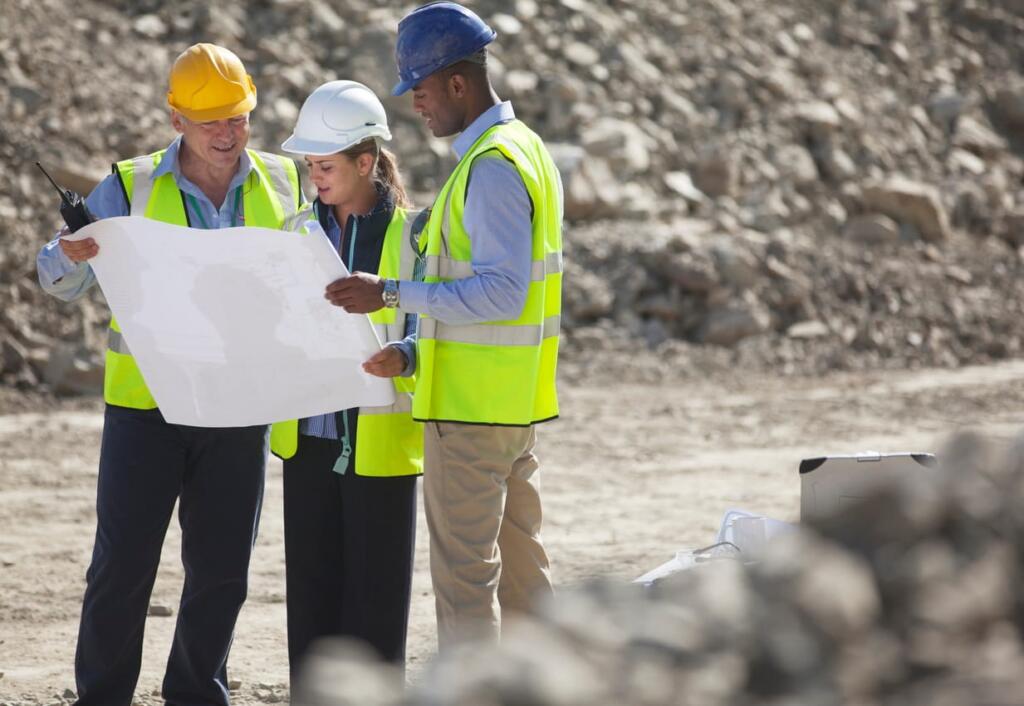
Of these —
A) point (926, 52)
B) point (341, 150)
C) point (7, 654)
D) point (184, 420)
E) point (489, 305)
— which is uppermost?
point (926, 52)

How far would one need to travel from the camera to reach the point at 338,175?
13.8ft

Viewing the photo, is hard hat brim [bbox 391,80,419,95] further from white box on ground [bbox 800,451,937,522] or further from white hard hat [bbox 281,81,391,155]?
white box on ground [bbox 800,451,937,522]

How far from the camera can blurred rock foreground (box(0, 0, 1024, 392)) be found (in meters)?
12.4

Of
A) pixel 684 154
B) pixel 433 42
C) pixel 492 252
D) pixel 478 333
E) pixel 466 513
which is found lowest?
pixel 466 513

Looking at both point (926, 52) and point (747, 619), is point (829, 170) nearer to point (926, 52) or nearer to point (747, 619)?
point (926, 52)

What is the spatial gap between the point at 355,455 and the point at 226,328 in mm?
528

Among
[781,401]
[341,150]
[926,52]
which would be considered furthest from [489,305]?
[926,52]

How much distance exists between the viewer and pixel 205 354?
4148 millimetres

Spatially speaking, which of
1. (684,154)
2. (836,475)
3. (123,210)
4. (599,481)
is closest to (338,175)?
(123,210)

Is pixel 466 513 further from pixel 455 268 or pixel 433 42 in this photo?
pixel 433 42

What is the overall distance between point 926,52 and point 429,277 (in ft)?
50.4

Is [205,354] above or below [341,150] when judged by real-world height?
below

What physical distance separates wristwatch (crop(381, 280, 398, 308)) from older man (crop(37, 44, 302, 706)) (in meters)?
0.67

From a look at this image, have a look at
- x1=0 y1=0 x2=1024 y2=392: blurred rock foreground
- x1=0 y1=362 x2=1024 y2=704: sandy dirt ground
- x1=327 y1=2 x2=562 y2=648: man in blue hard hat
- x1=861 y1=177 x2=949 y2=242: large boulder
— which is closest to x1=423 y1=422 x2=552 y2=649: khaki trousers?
x1=327 y1=2 x2=562 y2=648: man in blue hard hat
